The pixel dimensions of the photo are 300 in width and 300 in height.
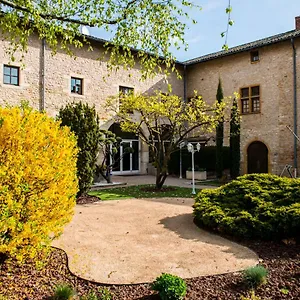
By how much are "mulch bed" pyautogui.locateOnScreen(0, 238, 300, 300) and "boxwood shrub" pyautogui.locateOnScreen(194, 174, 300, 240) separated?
80 cm

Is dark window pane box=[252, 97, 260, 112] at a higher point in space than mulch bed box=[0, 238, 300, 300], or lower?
higher

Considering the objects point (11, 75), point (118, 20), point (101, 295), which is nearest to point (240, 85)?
point (11, 75)

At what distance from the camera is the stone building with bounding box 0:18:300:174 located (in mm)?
14719

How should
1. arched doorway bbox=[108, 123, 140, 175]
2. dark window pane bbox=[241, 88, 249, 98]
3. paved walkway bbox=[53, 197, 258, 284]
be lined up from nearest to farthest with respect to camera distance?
paved walkway bbox=[53, 197, 258, 284]
dark window pane bbox=[241, 88, 249, 98]
arched doorway bbox=[108, 123, 140, 175]

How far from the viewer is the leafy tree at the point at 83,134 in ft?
30.4

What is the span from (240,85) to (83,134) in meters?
12.0

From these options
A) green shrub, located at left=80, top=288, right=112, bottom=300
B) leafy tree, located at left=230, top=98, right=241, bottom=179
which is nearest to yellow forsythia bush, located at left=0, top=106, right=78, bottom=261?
green shrub, located at left=80, top=288, right=112, bottom=300

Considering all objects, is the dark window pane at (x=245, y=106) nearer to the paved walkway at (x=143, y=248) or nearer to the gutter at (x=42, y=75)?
the gutter at (x=42, y=75)

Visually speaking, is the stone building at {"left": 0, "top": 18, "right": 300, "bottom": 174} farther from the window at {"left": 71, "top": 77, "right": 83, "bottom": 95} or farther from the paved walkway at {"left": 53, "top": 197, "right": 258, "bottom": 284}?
the paved walkway at {"left": 53, "top": 197, "right": 258, "bottom": 284}

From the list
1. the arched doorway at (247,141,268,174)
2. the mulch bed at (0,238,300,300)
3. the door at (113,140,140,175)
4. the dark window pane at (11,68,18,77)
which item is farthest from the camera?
the door at (113,140,140,175)

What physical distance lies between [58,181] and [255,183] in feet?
13.6

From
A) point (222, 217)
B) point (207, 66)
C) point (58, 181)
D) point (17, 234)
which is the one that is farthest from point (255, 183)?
point (207, 66)

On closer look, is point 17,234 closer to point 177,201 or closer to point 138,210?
point 138,210

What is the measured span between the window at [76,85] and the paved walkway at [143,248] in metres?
10.4
